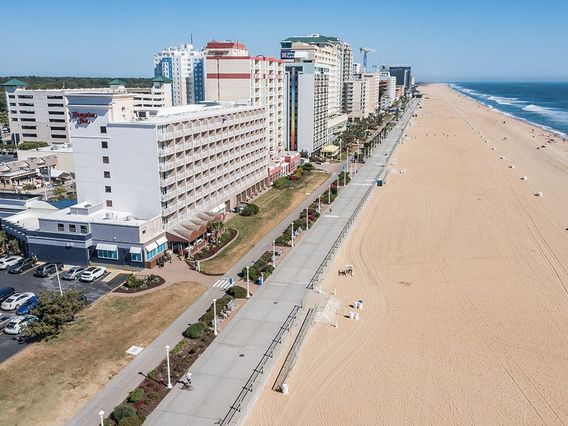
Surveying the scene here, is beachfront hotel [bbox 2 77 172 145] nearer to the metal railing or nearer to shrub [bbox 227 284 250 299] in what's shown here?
shrub [bbox 227 284 250 299]

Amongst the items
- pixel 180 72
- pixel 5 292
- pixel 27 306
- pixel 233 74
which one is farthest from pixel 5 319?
pixel 180 72

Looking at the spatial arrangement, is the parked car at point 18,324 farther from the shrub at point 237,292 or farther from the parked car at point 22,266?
the shrub at point 237,292

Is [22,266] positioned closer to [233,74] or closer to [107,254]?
[107,254]

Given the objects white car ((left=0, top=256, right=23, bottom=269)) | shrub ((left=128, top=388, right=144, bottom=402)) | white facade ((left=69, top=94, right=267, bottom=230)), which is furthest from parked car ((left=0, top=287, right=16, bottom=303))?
shrub ((left=128, top=388, right=144, bottom=402))

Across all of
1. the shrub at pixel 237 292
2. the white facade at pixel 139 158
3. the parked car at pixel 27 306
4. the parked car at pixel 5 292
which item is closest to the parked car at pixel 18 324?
the parked car at pixel 27 306

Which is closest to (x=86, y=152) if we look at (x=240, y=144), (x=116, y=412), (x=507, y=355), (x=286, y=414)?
(x=240, y=144)

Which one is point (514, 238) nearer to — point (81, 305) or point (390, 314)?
point (390, 314)
